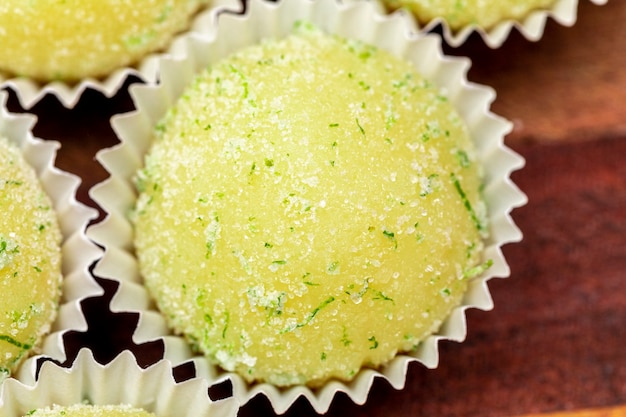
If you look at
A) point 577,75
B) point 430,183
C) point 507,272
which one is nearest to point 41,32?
point 430,183

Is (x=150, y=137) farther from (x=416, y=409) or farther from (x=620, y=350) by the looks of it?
(x=620, y=350)

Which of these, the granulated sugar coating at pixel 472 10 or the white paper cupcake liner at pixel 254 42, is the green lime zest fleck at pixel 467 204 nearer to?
the white paper cupcake liner at pixel 254 42

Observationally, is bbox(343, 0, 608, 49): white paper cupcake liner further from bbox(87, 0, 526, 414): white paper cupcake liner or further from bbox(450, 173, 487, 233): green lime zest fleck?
bbox(450, 173, 487, 233): green lime zest fleck

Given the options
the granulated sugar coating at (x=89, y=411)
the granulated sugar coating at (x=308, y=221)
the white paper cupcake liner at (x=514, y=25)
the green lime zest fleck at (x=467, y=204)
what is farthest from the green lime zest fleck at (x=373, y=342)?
the white paper cupcake liner at (x=514, y=25)

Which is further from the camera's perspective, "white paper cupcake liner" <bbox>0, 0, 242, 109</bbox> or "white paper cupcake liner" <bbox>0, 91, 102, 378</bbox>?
"white paper cupcake liner" <bbox>0, 0, 242, 109</bbox>

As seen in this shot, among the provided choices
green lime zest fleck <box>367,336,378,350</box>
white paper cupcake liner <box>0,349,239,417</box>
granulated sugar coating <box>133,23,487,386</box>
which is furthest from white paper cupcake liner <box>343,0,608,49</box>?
white paper cupcake liner <box>0,349,239,417</box>

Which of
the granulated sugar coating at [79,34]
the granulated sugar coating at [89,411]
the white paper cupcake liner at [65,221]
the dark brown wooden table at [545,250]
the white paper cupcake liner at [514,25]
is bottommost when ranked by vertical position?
the dark brown wooden table at [545,250]

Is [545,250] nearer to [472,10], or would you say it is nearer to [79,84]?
[472,10]
